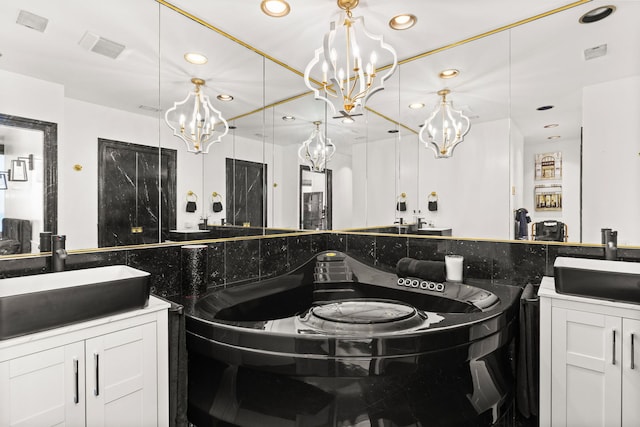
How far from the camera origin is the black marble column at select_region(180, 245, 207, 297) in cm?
180

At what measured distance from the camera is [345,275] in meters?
2.27

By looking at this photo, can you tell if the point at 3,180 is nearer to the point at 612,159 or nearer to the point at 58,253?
the point at 58,253

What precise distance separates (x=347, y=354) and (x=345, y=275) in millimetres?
1046

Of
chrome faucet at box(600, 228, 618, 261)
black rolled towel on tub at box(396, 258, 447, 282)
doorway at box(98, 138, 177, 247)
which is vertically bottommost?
black rolled towel on tub at box(396, 258, 447, 282)

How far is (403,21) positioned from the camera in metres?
1.96

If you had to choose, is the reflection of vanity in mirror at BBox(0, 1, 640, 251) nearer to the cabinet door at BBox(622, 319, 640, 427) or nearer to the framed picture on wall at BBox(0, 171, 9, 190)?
the framed picture on wall at BBox(0, 171, 9, 190)

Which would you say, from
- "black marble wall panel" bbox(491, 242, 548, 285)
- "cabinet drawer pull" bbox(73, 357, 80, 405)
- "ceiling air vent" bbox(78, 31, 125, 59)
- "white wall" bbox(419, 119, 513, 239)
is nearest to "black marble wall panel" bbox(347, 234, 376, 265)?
"white wall" bbox(419, 119, 513, 239)

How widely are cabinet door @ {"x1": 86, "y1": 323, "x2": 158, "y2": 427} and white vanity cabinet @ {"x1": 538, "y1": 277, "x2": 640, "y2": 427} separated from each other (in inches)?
69.4

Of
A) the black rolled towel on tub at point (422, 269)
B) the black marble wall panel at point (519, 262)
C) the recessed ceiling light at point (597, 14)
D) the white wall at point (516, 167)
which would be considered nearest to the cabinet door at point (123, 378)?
the black rolled towel on tub at point (422, 269)

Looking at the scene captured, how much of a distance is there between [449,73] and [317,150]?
1.12 metres

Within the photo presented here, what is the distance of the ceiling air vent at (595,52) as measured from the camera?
1.88 m

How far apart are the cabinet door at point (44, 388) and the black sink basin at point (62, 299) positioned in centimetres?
10

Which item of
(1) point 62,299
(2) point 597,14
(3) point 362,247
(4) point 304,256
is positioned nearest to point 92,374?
(1) point 62,299

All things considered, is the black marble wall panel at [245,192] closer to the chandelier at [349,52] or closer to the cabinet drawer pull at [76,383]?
the chandelier at [349,52]
